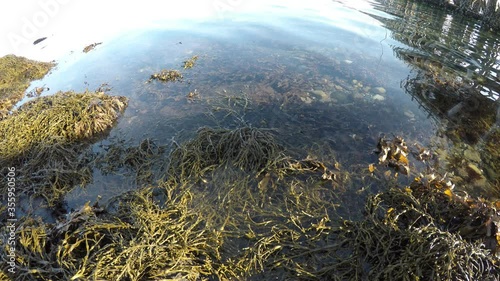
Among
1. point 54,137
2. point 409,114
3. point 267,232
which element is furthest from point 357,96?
point 54,137

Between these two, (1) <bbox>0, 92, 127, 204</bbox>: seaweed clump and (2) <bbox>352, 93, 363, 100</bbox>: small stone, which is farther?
(2) <bbox>352, 93, 363, 100</bbox>: small stone

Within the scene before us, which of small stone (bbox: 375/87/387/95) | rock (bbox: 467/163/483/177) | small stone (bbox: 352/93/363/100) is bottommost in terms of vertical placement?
rock (bbox: 467/163/483/177)

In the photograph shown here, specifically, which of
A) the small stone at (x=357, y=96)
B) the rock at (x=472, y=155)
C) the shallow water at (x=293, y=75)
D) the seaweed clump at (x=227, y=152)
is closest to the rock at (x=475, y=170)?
the rock at (x=472, y=155)

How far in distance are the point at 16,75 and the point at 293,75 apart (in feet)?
28.5

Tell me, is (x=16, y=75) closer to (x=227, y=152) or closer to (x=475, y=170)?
(x=227, y=152)

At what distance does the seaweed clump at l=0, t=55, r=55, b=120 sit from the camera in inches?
A: 287

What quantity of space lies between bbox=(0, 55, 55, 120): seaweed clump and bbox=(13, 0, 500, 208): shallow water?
50 cm

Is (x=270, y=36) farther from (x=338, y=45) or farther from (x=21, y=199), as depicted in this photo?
(x=21, y=199)

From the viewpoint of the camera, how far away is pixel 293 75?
7.61m

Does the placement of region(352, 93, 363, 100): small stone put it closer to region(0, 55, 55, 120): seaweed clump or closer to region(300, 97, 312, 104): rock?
region(300, 97, 312, 104): rock

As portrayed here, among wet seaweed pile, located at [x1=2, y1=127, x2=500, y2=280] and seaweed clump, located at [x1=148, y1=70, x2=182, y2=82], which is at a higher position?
seaweed clump, located at [x1=148, y1=70, x2=182, y2=82]

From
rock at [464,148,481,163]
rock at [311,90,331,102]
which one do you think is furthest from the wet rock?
rock at [464,148,481,163]

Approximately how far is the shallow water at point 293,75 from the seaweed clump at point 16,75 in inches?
19.6

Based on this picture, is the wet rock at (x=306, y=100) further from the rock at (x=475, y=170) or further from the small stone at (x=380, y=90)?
the rock at (x=475, y=170)
